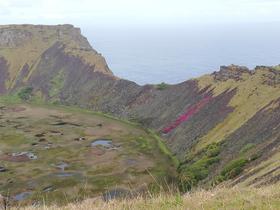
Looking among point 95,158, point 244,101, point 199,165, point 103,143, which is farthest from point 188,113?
point 199,165

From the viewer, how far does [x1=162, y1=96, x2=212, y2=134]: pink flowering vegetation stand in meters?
110

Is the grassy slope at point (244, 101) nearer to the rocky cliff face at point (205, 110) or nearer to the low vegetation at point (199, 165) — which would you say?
the rocky cliff face at point (205, 110)

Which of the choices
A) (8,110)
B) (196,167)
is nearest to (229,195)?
(196,167)

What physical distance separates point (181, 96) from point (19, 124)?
46.5m

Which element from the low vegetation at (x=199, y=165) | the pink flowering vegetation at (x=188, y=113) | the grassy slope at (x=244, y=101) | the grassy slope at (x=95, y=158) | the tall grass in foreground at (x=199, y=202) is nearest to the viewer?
the tall grass in foreground at (x=199, y=202)

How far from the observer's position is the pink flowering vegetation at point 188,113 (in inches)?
4332

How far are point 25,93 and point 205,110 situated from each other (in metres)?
91.8

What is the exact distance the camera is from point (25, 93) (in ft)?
573

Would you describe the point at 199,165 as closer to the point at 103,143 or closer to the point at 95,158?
the point at 95,158

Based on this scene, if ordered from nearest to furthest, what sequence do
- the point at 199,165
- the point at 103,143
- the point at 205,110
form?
the point at 199,165 → the point at 103,143 → the point at 205,110

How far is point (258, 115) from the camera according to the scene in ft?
274

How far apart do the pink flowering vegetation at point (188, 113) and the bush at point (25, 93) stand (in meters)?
79.2

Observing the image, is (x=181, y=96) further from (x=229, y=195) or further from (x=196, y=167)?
(x=229, y=195)

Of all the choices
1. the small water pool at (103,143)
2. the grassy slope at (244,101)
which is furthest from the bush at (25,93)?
the grassy slope at (244,101)
